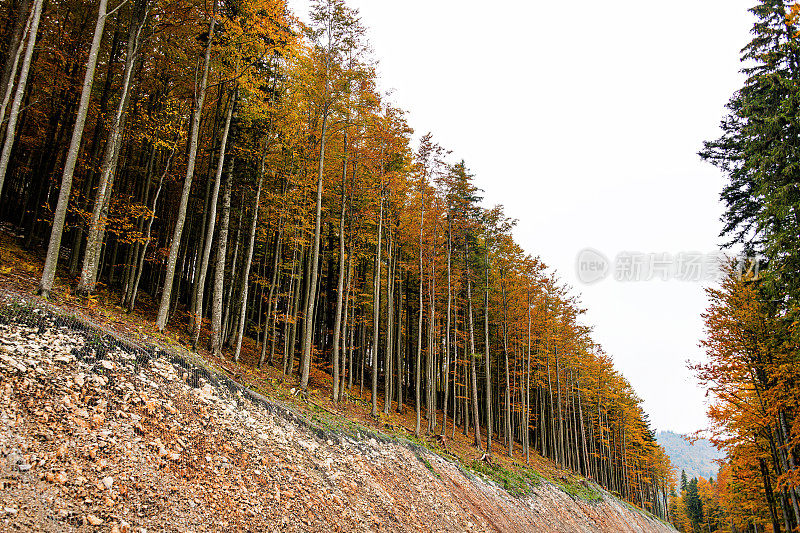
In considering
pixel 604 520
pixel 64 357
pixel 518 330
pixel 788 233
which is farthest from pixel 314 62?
pixel 604 520

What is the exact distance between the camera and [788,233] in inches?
446

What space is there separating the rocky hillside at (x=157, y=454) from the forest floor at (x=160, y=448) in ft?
0.06

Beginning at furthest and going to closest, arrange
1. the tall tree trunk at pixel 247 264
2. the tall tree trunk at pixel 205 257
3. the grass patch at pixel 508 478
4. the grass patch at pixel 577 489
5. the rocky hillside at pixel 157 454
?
1. the grass patch at pixel 577 489
2. the grass patch at pixel 508 478
3. the tall tree trunk at pixel 247 264
4. the tall tree trunk at pixel 205 257
5. the rocky hillside at pixel 157 454

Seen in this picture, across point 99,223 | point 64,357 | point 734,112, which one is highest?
point 734,112

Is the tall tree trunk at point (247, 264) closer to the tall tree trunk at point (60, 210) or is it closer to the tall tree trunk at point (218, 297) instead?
the tall tree trunk at point (218, 297)

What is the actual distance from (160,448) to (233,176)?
11053 millimetres

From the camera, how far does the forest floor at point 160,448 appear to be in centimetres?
430

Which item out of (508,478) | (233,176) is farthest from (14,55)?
(508,478)

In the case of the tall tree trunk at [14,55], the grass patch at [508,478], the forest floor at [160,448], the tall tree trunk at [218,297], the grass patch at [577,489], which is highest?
the tall tree trunk at [14,55]

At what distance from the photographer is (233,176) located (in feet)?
47.8

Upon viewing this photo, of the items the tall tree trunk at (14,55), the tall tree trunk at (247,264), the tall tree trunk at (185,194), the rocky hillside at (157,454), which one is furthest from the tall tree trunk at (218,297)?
the tall tree trunk at (14,55)

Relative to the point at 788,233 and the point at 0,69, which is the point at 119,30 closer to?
the point at 0,69

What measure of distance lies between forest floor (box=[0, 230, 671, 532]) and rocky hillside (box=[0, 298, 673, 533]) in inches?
0.7

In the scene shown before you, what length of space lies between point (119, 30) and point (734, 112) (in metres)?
22.7
